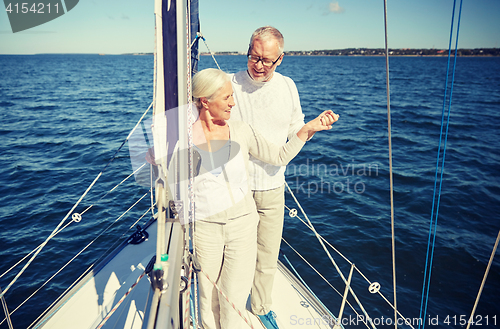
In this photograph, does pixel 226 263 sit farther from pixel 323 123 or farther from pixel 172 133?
pixel 323 123

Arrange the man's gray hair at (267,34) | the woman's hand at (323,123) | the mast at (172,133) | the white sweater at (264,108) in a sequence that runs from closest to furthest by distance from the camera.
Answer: the mast at (172,133) < the woman's hand at (323,123) < the man's gray hair at (267,34) < the white sweater at (264,108)

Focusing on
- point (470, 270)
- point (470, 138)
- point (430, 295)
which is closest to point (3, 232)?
point (430, 295)

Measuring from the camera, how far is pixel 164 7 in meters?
1.44

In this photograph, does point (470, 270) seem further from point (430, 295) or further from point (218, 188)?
point (218, 188)

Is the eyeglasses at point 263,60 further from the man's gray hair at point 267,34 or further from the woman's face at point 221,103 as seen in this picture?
the woman's face at point 221,103

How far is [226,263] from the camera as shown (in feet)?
6.59

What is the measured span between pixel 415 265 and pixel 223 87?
21.9 feet

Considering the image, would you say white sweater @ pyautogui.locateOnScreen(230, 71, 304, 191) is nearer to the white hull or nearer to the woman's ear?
the woman's ear
